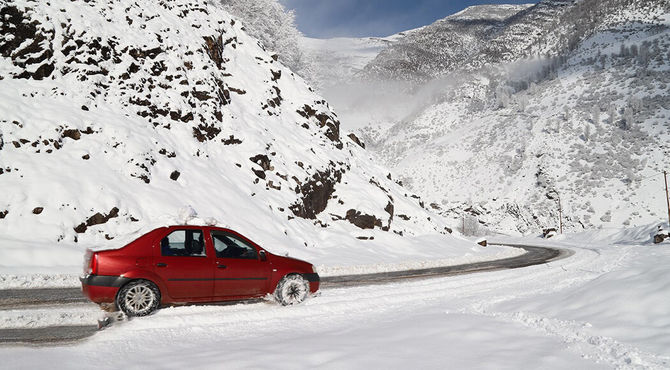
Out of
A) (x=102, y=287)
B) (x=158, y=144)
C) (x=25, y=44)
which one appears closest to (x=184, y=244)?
(x=102, y=287)

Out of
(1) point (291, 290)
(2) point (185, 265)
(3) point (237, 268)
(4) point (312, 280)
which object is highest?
(2) point (185, 265)

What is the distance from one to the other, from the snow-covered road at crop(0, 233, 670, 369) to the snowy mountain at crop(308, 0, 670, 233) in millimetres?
62191

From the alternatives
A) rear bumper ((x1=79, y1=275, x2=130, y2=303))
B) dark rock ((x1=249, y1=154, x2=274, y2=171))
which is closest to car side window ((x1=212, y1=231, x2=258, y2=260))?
rear bumper ((x1=79, y1=275, x2=130, y2=303))

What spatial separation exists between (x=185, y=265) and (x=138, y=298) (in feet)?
2.97

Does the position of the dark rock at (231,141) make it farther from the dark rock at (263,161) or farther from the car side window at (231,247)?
Answer: the car side window at (231,247)

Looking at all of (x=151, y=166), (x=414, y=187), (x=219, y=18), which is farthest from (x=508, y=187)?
(x=151, y=166)

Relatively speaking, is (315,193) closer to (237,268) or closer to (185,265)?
(237,268)

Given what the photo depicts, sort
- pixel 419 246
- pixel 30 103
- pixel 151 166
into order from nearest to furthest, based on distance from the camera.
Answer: pixel 30 103
pixel 151 166
pixel 419 246

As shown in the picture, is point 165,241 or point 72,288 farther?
point 72,288

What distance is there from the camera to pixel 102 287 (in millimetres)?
6109

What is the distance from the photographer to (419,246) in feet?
73.9

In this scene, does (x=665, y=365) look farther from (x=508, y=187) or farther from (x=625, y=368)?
(x=508, y=187)

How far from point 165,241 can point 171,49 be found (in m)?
17.8

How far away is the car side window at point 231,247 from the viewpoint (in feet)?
23.8
